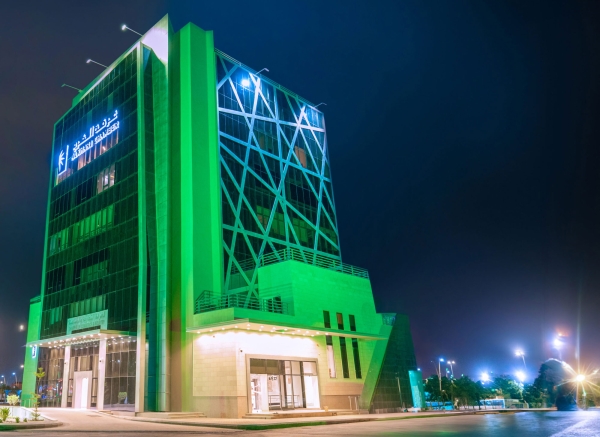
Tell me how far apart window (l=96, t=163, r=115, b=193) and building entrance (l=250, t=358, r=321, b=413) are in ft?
83.0

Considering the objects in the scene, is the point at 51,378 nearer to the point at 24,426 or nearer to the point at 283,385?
the point at 283,385

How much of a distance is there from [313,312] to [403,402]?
14.4 meters

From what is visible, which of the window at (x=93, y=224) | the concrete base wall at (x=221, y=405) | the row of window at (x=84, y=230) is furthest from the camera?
the row of window at (x=84, y=230)

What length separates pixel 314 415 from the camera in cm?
3341

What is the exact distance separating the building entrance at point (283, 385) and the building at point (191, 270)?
0.42 feet

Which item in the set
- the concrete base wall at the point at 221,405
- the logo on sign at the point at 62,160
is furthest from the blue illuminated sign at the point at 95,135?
the concrete base wall at the point at 221,405

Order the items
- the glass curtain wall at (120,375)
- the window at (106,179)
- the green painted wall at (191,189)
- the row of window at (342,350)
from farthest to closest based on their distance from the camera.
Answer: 1. the window at (106,179)
2. the row of window at (342,350)
3. the glass curtain wall at (120,375)
4. the green painted wall at (191,189)

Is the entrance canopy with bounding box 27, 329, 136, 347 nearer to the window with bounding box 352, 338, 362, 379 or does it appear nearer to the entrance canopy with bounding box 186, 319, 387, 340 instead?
the entrance canopy with bounding box 186, 319, 387, 340

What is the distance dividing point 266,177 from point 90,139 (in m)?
20.7

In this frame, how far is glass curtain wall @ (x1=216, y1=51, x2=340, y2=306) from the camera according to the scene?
47.2 meters

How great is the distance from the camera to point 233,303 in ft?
134

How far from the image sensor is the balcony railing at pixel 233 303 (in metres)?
38.6

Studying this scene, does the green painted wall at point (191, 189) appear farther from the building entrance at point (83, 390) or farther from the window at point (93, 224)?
the building entrance at point (83, 390)

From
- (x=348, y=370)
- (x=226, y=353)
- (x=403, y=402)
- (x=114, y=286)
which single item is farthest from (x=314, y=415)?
(x=114, y=286)
